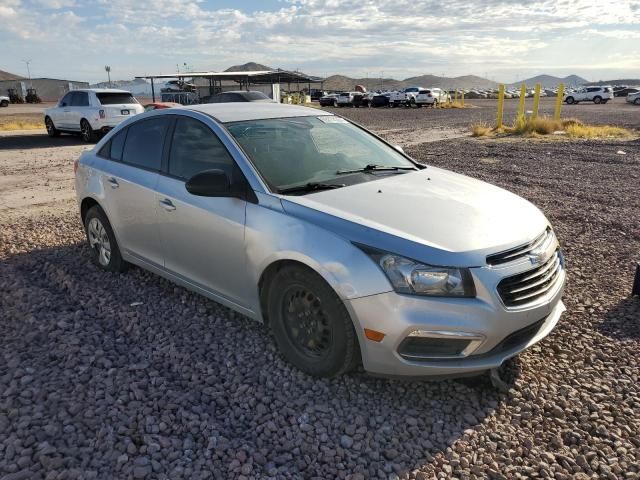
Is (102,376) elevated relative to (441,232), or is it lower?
lower

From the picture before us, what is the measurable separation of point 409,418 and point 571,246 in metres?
3.90

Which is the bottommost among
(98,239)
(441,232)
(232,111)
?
(98,239)

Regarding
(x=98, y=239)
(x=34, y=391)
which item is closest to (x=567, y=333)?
(x=34, y=391)

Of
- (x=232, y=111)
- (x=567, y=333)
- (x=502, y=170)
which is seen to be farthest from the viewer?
(x=502, y=170)

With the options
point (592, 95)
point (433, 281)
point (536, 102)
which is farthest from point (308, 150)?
point (592, 95)

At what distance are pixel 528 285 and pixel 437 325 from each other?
66 cm

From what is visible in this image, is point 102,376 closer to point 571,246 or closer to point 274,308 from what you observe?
point 274,308

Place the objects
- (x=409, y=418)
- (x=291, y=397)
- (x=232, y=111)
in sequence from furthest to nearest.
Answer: (x=232, y=111) < (x=291, y=397) < (x=409, y=418)

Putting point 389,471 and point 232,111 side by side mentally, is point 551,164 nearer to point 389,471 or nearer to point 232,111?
point 232,111

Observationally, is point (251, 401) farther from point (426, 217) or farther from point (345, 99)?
point (345, 99)

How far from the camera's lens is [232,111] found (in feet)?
14.2

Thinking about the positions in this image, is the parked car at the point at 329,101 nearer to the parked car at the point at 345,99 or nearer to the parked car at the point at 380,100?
the parked car at the point at 345,99

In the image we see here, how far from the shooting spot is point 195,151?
411cm

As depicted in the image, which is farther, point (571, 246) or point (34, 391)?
point (571, 246)
